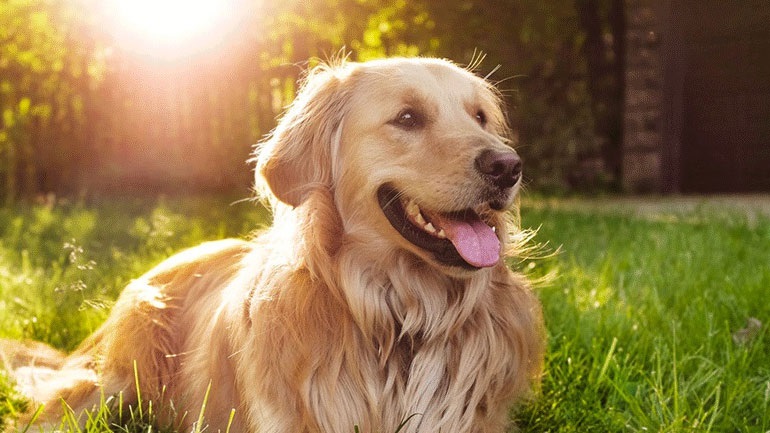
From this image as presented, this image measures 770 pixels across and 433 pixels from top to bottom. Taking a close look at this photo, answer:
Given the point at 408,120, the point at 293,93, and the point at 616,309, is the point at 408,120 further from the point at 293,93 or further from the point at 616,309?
the point at 293,93

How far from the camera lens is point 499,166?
230cm

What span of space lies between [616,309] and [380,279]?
4.61 feet

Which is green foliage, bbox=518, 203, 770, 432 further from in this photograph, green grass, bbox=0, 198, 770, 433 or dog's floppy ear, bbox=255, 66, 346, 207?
dog's floppy ear, bbox=255, 66, 346, 207

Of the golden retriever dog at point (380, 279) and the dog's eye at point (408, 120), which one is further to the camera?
the dog's eye at point (408, 120)

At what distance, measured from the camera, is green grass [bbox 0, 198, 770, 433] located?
2.63 meters

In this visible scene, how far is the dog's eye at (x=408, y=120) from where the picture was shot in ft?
8.18

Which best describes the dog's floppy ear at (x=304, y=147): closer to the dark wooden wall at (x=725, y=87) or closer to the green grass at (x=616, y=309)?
the green grass at (x=616, y=309)

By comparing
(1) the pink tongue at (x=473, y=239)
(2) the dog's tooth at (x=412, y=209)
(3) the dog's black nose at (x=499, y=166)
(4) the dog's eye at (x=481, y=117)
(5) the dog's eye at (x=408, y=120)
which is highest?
(5) the dog's eye at (x=408, y=120)

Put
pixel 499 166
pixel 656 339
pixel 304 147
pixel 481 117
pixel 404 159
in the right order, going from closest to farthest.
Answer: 1. pixel 499 166
2. pixel 404 159
3. pixel 304 147
4. pixel 481 117
5. pixel 656 339

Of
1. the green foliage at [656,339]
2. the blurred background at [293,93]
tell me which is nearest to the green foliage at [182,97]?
the blurred background at [293,93]

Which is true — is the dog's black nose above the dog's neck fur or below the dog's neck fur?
above

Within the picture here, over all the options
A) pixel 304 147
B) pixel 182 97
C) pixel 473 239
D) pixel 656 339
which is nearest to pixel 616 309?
pixel 656 339

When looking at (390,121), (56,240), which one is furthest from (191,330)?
(56,240)

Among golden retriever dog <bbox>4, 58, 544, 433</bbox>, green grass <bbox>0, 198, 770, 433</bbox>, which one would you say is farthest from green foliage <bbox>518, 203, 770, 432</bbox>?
golden retriever dog <bbox>4, 58, 544, 433</bbox>
